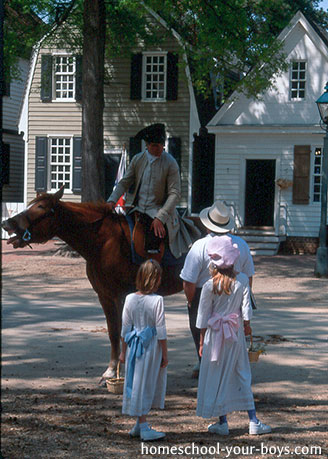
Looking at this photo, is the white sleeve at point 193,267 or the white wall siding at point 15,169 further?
the white wall siding at point 15,169

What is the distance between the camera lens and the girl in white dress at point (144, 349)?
562 centimetres

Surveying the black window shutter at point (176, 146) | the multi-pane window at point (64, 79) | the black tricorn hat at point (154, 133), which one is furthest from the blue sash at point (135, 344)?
the multi-pane window at point (64, 79)

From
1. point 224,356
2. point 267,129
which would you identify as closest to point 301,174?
point 267,129

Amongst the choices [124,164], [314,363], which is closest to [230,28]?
[124,164]

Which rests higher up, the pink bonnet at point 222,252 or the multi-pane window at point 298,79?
the multi-pane window at point 298,79

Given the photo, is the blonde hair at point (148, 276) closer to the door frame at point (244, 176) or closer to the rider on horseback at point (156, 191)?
the rider on horseback at point (156, 191)

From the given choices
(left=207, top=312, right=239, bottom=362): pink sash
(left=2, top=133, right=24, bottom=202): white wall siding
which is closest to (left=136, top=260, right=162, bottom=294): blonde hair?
(left=207, top=312, right=239, bottom=362): pink sash

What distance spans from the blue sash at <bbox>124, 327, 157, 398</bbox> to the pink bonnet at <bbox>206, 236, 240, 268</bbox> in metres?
0.70

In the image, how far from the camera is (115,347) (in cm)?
759

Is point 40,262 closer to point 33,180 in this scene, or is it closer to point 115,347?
point 33,180

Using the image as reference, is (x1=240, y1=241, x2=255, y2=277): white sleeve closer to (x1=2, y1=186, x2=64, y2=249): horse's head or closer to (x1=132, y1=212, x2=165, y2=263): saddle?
(x1=132, y1=212, x2=165, y2=263): saddle

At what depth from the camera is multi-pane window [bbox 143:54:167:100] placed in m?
27.5

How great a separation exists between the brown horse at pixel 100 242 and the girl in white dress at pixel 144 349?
1742 millimetres

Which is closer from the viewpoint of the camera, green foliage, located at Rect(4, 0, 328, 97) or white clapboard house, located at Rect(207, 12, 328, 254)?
green foliage, located at Rect(4, 0, 328, 97)
